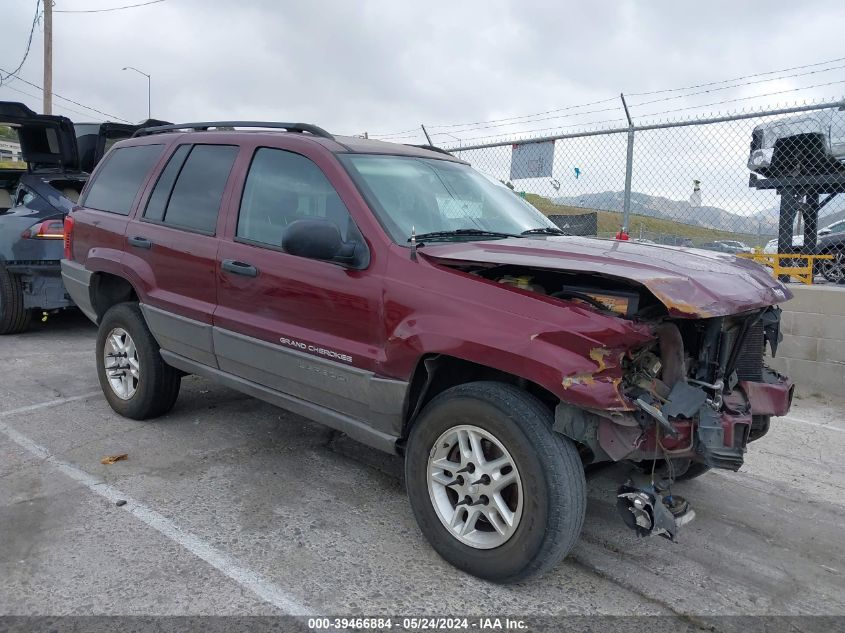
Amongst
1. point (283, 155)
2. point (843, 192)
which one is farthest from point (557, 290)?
point (843, 192)

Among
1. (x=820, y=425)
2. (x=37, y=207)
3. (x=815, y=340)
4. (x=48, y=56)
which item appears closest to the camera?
(x=820, y=425)

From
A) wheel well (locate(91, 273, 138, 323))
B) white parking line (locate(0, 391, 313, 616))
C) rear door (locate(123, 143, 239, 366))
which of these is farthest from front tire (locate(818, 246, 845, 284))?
white parking line (locate(0, 391, 313, 616))

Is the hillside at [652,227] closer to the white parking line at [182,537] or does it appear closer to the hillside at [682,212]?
the hillside at [682,212]

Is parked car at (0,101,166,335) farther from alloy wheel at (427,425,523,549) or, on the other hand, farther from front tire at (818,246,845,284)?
front tire at (818,246,845,284)

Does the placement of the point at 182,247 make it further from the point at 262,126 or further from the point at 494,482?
the point at 494,482

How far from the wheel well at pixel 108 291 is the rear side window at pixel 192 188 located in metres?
0.66

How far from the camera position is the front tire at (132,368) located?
4625 millimetres

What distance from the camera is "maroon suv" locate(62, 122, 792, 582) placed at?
2693 millimetres

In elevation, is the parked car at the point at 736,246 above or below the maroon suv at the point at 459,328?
above

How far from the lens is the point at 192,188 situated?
4.33 m

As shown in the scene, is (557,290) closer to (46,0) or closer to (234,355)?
(234,355)

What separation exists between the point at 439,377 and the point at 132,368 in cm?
263

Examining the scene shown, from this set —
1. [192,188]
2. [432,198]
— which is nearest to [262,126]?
[192,188]

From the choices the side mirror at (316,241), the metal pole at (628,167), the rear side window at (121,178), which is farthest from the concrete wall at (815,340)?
the rear side window at (121,178)
